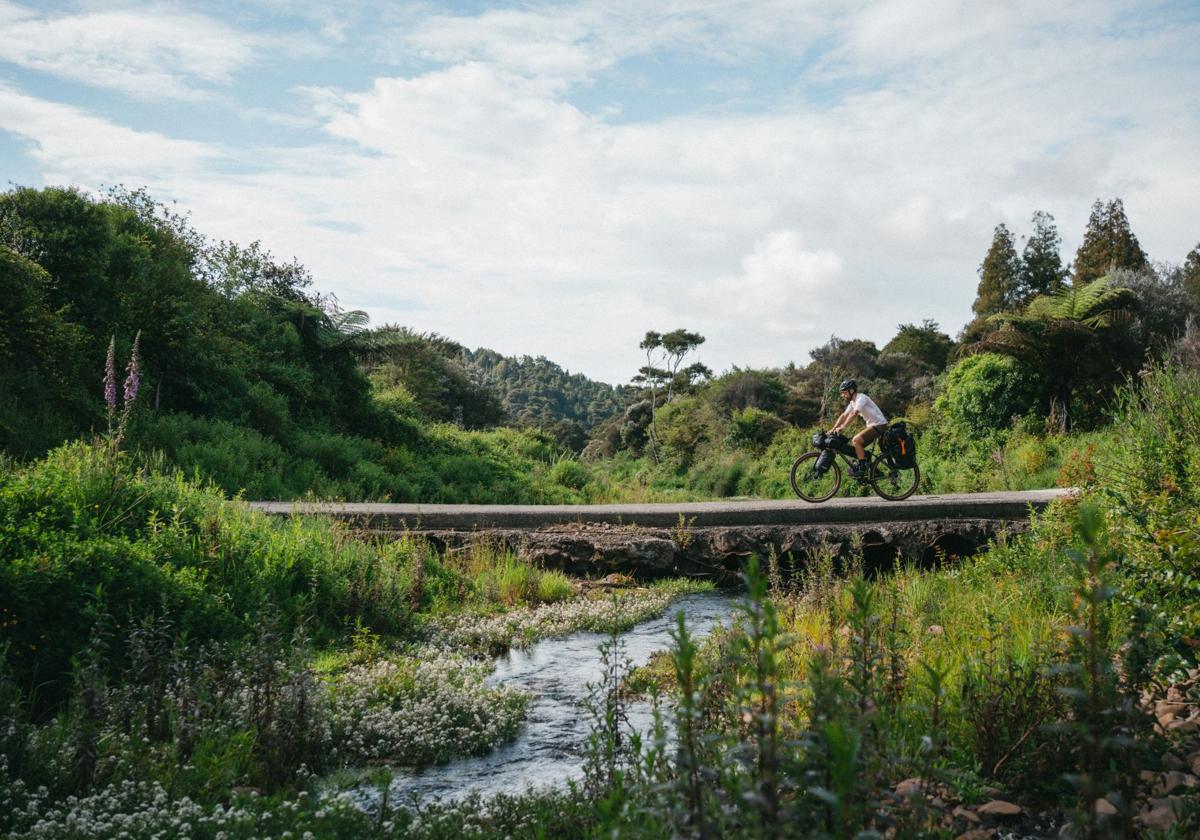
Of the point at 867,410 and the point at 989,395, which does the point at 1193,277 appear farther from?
the point at 867,410

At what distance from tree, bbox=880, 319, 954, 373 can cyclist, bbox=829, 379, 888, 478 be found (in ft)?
91.5

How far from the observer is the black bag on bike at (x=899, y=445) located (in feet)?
41.8

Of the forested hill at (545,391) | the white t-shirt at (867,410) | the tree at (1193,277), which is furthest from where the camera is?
the forested hill at (545,391)

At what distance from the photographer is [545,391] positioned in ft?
214

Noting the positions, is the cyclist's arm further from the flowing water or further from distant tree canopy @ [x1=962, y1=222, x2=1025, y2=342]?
distant tree canopy @ [x1=962, y1=222, x2=1025, y2=342]

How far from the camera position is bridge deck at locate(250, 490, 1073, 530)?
37.4ft

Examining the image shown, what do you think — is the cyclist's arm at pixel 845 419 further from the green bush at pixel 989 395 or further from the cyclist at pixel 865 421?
the green bush at pixel 989 395

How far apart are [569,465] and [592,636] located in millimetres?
13842

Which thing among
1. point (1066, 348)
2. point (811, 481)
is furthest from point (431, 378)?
point (811, 481)

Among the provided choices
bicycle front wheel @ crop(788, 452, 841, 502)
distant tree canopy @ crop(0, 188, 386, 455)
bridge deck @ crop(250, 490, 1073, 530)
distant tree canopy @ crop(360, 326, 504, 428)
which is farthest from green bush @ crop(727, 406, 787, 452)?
bridge deck @ crop(250, 490, 1073, 530)

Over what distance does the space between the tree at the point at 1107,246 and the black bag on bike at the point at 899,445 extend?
28097 mm

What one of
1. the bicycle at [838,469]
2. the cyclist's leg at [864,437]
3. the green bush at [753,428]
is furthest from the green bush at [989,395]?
the cyclist's leg at [864,437]

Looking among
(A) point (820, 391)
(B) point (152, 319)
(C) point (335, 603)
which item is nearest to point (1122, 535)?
(C) point (335, 603)

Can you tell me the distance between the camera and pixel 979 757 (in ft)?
14.0
